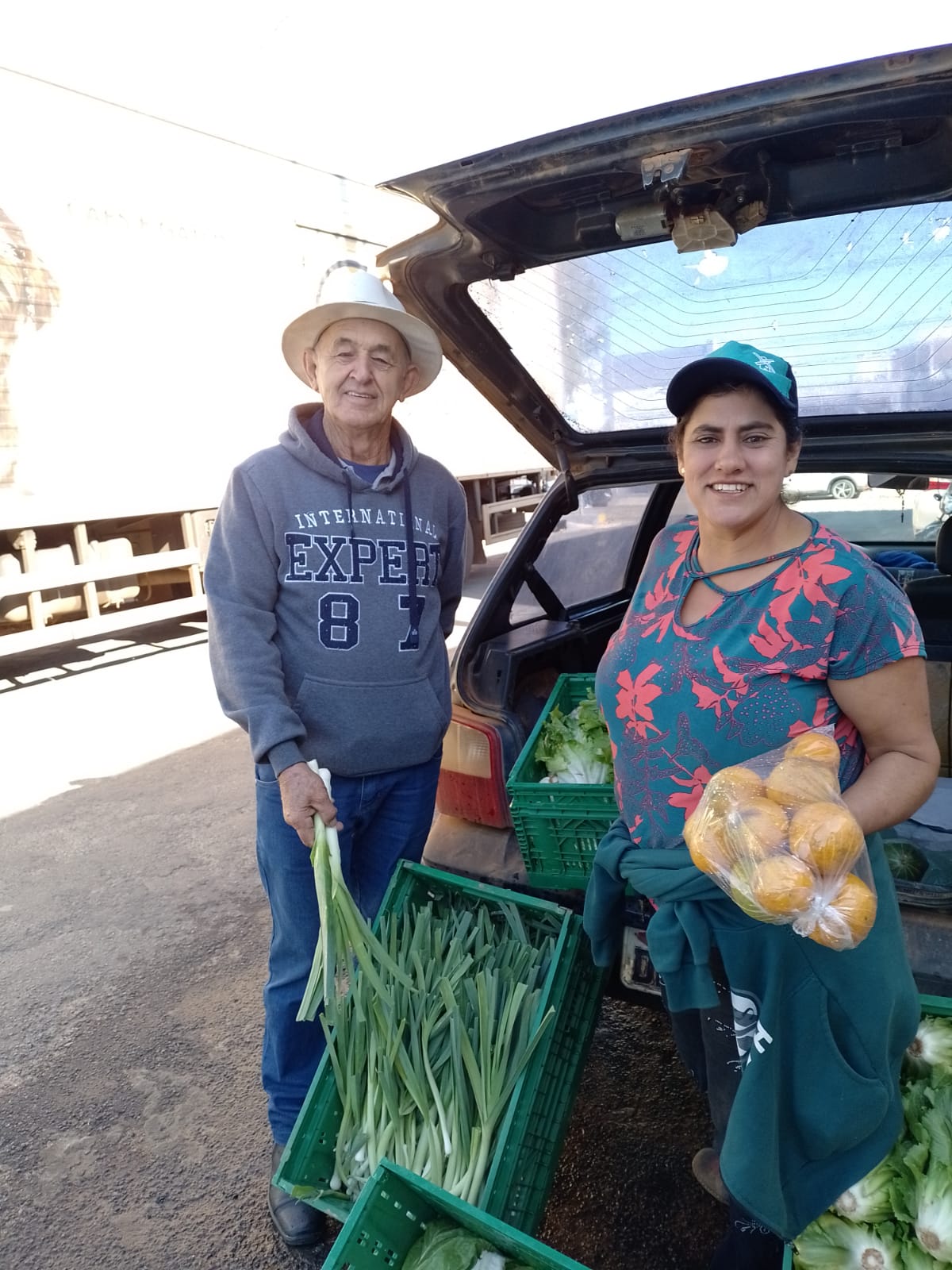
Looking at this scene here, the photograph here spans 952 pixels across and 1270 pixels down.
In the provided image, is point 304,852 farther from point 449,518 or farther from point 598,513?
point 598,513

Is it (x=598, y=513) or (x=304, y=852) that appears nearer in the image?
(x=304, y=852)

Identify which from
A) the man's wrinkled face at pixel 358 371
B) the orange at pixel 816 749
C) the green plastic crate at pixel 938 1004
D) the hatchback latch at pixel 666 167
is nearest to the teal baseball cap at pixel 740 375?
the hatchback latch at pixel 666 167

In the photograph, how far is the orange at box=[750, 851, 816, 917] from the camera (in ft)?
4.08

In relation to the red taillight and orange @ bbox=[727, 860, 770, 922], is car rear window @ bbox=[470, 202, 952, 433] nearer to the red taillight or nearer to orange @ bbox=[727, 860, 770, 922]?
the red taillight

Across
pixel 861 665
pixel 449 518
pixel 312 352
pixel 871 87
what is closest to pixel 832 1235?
pixel 861 665

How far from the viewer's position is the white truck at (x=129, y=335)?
6902 millimetres

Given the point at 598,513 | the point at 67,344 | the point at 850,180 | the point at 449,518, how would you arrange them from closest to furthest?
the point at 850,180, the point at 449,518, the point at 598,513, the point at 67,344

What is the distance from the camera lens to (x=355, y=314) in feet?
7.08

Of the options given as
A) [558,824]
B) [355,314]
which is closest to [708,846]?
[558,824]

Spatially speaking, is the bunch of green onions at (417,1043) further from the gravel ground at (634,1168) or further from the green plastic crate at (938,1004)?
the green plastic crate at (938,1004)

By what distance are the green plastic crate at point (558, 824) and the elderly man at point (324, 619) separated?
0.28 meters

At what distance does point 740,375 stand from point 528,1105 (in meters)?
1.57

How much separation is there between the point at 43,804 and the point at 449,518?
3.83 metres

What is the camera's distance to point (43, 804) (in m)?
5.09
